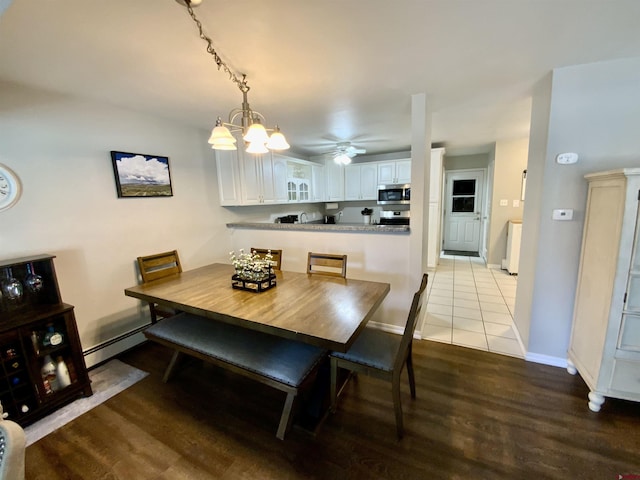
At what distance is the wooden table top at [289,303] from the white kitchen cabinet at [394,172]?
330 cm

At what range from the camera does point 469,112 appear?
2855 millimetres

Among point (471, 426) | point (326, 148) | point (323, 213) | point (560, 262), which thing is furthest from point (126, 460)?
point (323, 213)

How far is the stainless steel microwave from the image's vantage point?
15.8 ft

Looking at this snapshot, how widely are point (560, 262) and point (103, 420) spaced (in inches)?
140

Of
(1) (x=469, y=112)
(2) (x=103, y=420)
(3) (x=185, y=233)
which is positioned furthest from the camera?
(3) (x=185, y=233)

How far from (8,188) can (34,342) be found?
1.11m

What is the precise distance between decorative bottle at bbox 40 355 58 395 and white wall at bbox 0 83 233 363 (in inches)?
16.5

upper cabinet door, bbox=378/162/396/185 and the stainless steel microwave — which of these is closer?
the stainless steel microwave

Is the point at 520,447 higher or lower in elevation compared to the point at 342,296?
lower

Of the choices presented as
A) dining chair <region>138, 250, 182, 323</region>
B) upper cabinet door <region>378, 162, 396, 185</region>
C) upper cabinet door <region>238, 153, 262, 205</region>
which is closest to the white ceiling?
upper cabinet door <region>238, 153, 262, 205</region>

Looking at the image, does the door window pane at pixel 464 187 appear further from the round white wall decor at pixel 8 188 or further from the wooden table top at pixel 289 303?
the round white wall decor at pixel 8 188

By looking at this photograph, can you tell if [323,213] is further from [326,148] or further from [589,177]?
[589,177]

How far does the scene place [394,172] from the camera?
4949mm

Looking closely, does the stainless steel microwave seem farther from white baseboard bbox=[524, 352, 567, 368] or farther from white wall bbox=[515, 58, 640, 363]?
white baseboard bbox=[524, 352, 567, 368]
